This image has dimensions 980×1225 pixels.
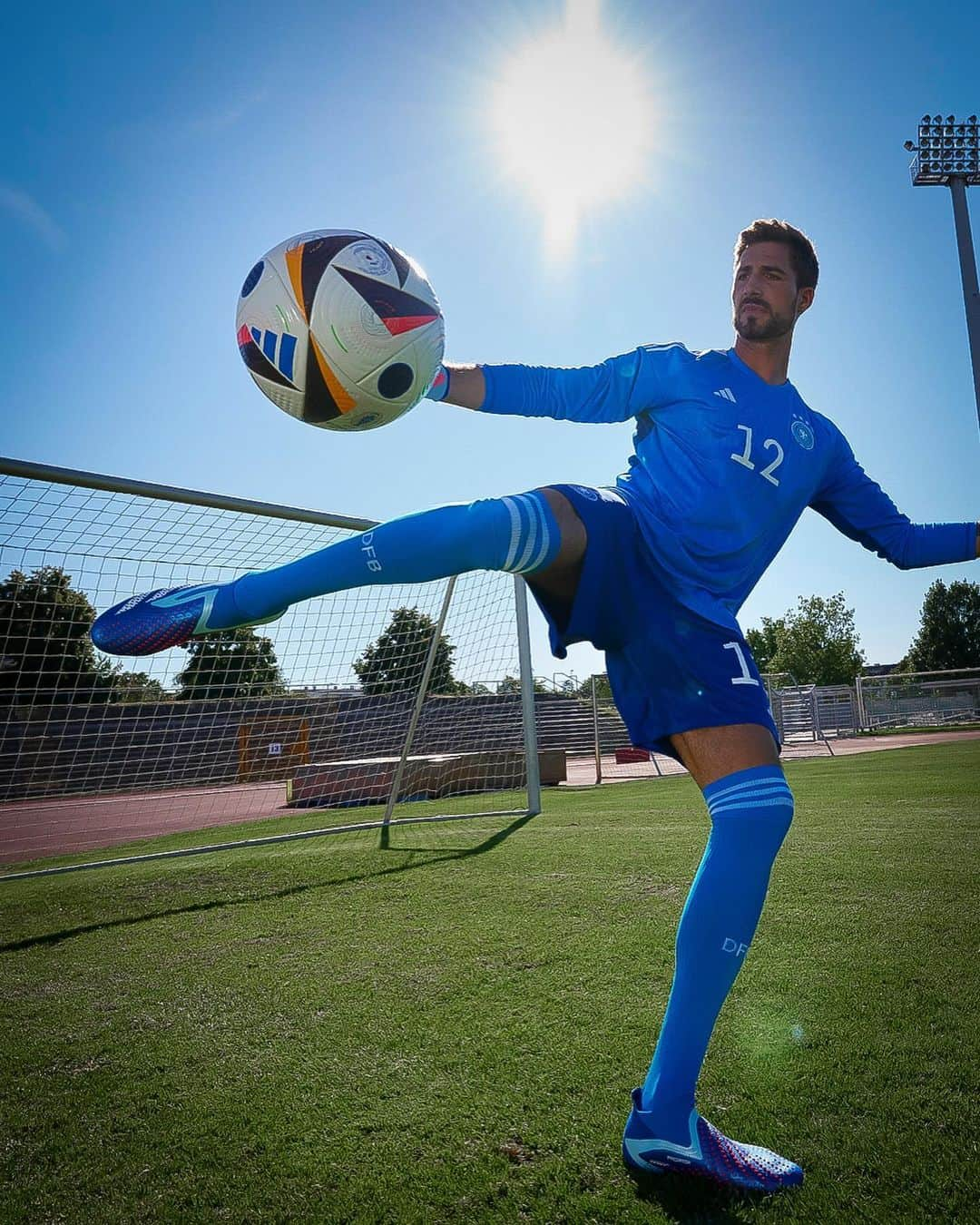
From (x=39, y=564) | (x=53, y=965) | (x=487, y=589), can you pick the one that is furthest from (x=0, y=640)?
(x=487, y=589)

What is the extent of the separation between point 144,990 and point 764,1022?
2.35 metres

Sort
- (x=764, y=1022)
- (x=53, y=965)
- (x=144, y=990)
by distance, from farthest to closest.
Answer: (x=53, y=965) → (x=144, y=990) → (x=764, y=1022)

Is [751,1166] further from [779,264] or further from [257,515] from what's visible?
[257,515]

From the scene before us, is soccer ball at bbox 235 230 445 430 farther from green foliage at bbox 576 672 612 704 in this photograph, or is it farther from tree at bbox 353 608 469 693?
green foliage at bbox 576 672 612 704

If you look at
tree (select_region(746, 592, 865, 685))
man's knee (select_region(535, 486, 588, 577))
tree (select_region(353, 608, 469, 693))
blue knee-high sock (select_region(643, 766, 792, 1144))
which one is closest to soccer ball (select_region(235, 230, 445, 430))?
man's knee (select_region(535, 486, 588, 577))

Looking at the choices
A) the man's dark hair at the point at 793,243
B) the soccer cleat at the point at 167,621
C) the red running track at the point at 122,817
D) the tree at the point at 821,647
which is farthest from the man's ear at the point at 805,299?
the tree at the point at 821,647

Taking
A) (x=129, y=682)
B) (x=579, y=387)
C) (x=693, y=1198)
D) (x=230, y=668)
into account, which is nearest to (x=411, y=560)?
(x=579, y=387)

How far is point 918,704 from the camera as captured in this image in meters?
30.6

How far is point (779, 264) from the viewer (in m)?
2.21

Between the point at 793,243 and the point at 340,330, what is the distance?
4.26 ft

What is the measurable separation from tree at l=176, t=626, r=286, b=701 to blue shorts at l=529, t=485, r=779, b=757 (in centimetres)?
546

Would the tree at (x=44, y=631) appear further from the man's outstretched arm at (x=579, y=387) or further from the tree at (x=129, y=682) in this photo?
the man's outstretched arm at (x=579, y=387)

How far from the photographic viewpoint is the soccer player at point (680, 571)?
1.64 m

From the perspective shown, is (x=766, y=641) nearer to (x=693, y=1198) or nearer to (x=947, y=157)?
(x=947, y=157)
